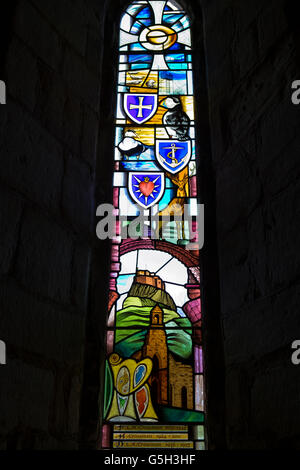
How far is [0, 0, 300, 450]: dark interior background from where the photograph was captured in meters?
1.43

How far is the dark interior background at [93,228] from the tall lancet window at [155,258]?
4.0 inches

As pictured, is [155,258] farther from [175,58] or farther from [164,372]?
[175,58]

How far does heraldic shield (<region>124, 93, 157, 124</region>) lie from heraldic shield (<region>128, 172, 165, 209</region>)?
296 mm

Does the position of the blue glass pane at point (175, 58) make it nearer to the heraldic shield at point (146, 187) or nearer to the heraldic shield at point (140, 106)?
the heraldic shield at point (140, 106)

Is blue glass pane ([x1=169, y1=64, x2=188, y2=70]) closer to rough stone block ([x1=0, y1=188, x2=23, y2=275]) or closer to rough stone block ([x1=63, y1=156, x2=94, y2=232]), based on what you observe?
rough stone block ([x1=63, y1=156, x2=94, y2=232])

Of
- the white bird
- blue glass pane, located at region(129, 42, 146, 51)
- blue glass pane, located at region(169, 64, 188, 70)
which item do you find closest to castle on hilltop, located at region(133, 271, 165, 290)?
the white bird

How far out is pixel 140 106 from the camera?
7.87 feet

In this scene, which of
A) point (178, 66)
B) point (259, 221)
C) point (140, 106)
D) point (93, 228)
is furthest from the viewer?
point (178, 66)

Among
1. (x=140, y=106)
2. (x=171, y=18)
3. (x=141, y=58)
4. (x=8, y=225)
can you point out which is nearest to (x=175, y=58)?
(x=141, y=58)

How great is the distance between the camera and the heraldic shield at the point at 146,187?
2.15 meters

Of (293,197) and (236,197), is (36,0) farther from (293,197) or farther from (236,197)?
(293,197)

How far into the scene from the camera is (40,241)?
1590mm

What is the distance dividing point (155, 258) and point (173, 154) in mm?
504
